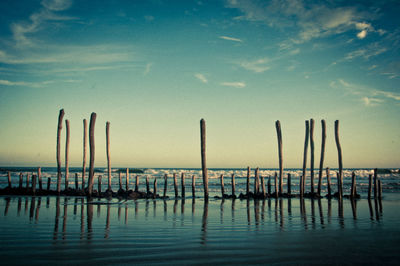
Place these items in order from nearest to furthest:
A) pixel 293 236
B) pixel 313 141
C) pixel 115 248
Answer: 1. pixel 115 248
2. pixel 293 236
3. pixel 313 141

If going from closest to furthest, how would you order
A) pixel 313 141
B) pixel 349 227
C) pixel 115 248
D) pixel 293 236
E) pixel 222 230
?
pixel 115 248 → pixel 293 236 → pixel 222 230 → pixel 349 227 → pixel 313 141

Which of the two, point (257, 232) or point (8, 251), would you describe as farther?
point (257, 232)

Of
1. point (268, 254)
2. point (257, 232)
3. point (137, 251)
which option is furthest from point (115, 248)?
point (257, 232)

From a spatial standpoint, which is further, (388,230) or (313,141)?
(313,141)

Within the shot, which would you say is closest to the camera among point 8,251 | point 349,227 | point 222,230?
point 8,251

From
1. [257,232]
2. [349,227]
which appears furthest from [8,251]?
[349,227]

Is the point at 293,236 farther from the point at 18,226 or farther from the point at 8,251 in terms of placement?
the point at 18,226

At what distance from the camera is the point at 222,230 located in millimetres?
9273

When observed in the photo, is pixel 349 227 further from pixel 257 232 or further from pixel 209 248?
pixel 209 248

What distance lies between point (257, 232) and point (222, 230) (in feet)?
3.37

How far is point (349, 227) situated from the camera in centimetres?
1027

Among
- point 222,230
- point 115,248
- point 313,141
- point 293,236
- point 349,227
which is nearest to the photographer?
point 115,248

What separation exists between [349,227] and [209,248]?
589 cm

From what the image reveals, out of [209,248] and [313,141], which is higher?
[313,141]
